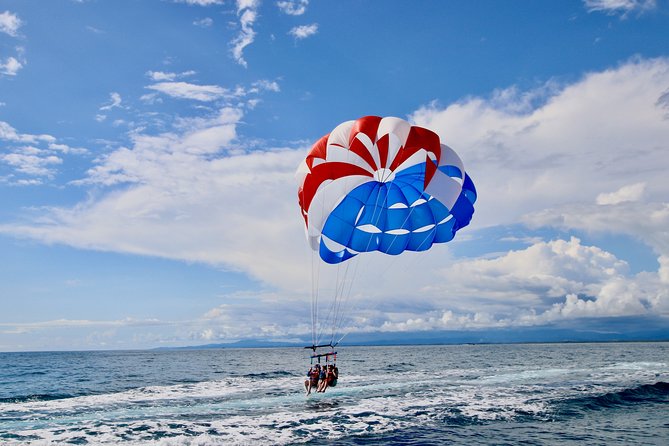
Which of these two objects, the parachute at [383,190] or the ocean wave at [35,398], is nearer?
the parachute at [383,190]

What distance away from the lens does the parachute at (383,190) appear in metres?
16.2

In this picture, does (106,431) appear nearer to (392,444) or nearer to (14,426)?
(14,426)

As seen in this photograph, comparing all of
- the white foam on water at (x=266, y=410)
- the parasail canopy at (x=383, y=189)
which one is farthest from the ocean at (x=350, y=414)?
the parasail canopy at (x=383, y=189)

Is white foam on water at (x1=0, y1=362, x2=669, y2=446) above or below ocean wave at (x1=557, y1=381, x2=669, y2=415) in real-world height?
above

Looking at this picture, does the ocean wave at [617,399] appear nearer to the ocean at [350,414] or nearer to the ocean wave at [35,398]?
the ocean at [350,414]

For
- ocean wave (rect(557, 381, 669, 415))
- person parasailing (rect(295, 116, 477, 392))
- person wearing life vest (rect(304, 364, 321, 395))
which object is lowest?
ocean wave (rect(557, 381, 669, 415))

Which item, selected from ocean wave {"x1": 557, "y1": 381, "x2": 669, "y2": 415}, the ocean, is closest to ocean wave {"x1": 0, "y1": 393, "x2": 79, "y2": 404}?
the ocean

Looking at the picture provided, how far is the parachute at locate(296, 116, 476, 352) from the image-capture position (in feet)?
53.3

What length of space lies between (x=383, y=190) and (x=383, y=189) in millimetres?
40

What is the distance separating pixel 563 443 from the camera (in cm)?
1401

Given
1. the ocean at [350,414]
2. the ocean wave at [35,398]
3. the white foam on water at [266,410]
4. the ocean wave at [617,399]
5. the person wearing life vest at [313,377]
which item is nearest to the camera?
the ocean at [350,414]

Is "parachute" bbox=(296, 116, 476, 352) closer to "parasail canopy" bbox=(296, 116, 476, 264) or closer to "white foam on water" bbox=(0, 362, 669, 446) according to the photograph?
"parasail canopy" bbox=(296, 116, 476, 264)

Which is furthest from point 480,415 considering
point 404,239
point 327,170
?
point 327,170

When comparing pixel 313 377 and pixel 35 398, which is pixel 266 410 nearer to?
pixel 313 377
